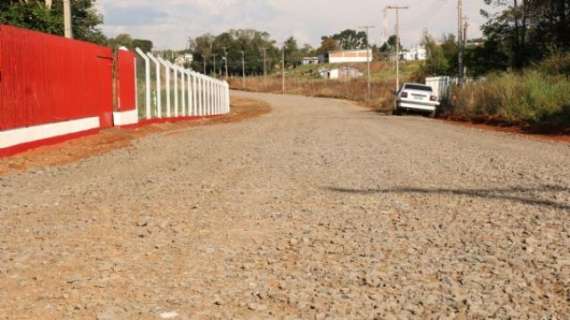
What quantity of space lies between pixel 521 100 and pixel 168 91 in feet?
46.0

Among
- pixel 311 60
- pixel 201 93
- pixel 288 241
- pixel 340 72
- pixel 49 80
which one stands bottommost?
pixel 288 241

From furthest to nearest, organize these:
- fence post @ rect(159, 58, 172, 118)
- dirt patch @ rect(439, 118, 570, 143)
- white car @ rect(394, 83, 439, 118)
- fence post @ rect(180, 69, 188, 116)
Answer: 1. white car @ rect(394, 83, 439, 118)
2. fence post @ rect(180, 69, 188, 116)
3. fence post @ rect(159, 58, 172, 118)
4. dirt patch @ rect(439, 118, 570, 143)

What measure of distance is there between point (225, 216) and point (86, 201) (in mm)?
1988

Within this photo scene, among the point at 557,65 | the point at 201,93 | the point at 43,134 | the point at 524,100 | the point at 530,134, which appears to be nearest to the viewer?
the point at 43,134

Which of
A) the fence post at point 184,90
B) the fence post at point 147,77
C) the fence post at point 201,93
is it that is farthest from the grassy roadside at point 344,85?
the fence post at point 147,77

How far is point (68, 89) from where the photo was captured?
17125mm

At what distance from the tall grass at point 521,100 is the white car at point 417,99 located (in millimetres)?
1261

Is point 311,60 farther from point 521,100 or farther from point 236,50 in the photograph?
point 521,100

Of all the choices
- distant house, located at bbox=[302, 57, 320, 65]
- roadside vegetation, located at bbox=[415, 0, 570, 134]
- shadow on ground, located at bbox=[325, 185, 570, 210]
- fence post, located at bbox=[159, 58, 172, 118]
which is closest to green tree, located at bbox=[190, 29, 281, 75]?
distant house, located at bbox=[302, 57, 320, 65]

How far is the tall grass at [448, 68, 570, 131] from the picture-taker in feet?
80.7

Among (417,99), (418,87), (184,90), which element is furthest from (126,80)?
(418,87)

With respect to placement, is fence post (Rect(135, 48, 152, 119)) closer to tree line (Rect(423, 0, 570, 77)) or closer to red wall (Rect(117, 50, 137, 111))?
red wall (Rect(117, 50, 137, 111))

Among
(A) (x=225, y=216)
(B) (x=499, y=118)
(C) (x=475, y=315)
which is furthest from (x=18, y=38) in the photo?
(B) (x=499, y=118)

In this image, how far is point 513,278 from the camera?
4801 mm
